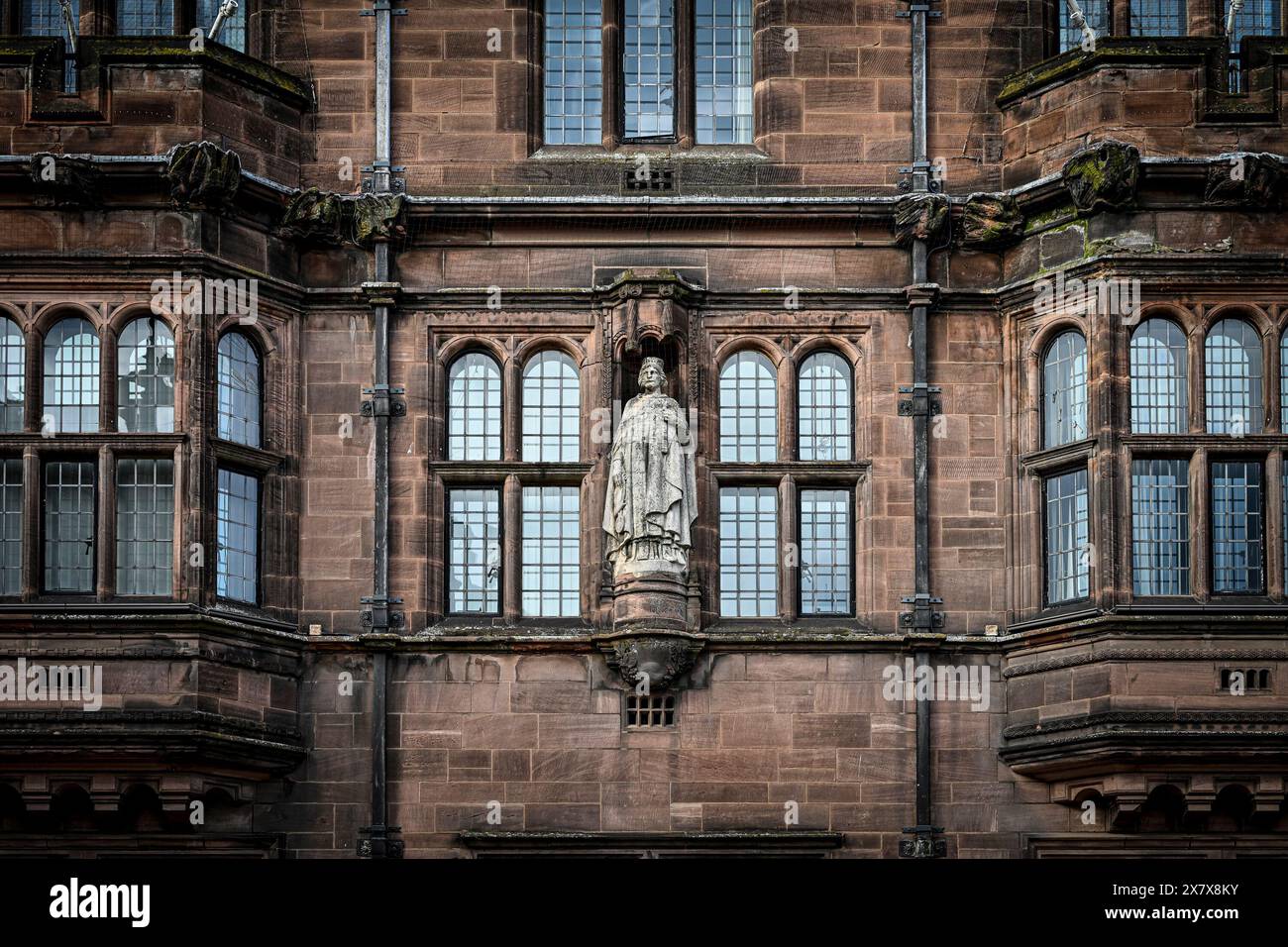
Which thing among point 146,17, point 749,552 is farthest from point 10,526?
point 749,552

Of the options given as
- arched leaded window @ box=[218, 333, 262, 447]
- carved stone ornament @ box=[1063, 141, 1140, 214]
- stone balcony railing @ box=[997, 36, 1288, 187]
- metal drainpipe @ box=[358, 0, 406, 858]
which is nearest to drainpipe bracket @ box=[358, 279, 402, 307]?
metal drainpipe @ box=[358, 0, 406, 858]

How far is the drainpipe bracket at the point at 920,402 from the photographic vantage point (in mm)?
36312

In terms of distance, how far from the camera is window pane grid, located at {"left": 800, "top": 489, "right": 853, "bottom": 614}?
119 feet

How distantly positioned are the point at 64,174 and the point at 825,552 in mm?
8970

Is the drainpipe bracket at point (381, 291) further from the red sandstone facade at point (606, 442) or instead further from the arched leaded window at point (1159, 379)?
the arched leaded window at point (1159, 379)

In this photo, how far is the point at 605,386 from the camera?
119 ft

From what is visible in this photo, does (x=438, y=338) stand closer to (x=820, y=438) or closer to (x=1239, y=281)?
(x=820, y=438)

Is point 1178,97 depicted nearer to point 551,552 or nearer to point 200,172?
point 551,552

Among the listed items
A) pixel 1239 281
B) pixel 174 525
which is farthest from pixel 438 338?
pixel 1239 281

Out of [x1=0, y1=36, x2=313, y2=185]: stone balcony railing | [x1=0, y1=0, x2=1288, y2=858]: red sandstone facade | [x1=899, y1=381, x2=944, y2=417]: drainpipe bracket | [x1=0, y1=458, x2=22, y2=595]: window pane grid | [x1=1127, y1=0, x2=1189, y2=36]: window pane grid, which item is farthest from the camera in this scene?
[x1=1127, y1=0, x2=1189, y2=36]: window pane grid

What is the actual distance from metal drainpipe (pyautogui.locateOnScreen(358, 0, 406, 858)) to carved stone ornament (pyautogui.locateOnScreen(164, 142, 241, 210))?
1.91 m

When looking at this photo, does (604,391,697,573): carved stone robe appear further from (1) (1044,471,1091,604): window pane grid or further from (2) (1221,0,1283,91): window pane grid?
(2) (1221,0,1283,91): window pane grid

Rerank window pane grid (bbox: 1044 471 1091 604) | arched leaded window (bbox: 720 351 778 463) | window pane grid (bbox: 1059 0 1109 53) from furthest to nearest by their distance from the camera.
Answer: window pane grid (bbox: 1059 0 1109 53) < arched leaded window (bbox: 720 351 778 463) < window pane grid (bbox: 1044 471 1091 604)

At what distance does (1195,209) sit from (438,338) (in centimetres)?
819
